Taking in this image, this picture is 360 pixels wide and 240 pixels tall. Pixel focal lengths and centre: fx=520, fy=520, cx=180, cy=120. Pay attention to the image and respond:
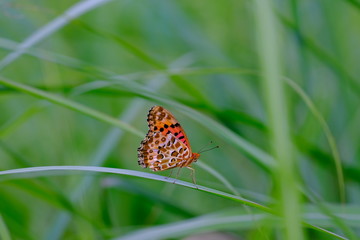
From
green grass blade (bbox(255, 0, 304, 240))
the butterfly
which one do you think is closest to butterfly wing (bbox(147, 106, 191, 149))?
the butterfly

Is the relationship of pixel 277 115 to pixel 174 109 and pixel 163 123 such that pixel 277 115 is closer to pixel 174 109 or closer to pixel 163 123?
pixel 163 123

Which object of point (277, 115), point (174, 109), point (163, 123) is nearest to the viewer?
point (277, 115)

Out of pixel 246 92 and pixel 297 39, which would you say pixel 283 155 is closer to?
Result: pixel 297 39

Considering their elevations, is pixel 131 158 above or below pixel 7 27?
below

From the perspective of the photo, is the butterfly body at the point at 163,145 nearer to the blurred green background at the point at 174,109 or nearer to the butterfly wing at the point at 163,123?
the butterfly wing at the point at 163,123

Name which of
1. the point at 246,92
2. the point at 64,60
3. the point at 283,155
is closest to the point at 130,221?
the point at 246,92

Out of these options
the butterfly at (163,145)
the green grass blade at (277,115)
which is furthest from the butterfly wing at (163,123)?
the green grass blade at (277,115)

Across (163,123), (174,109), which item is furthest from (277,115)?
(174,109)
